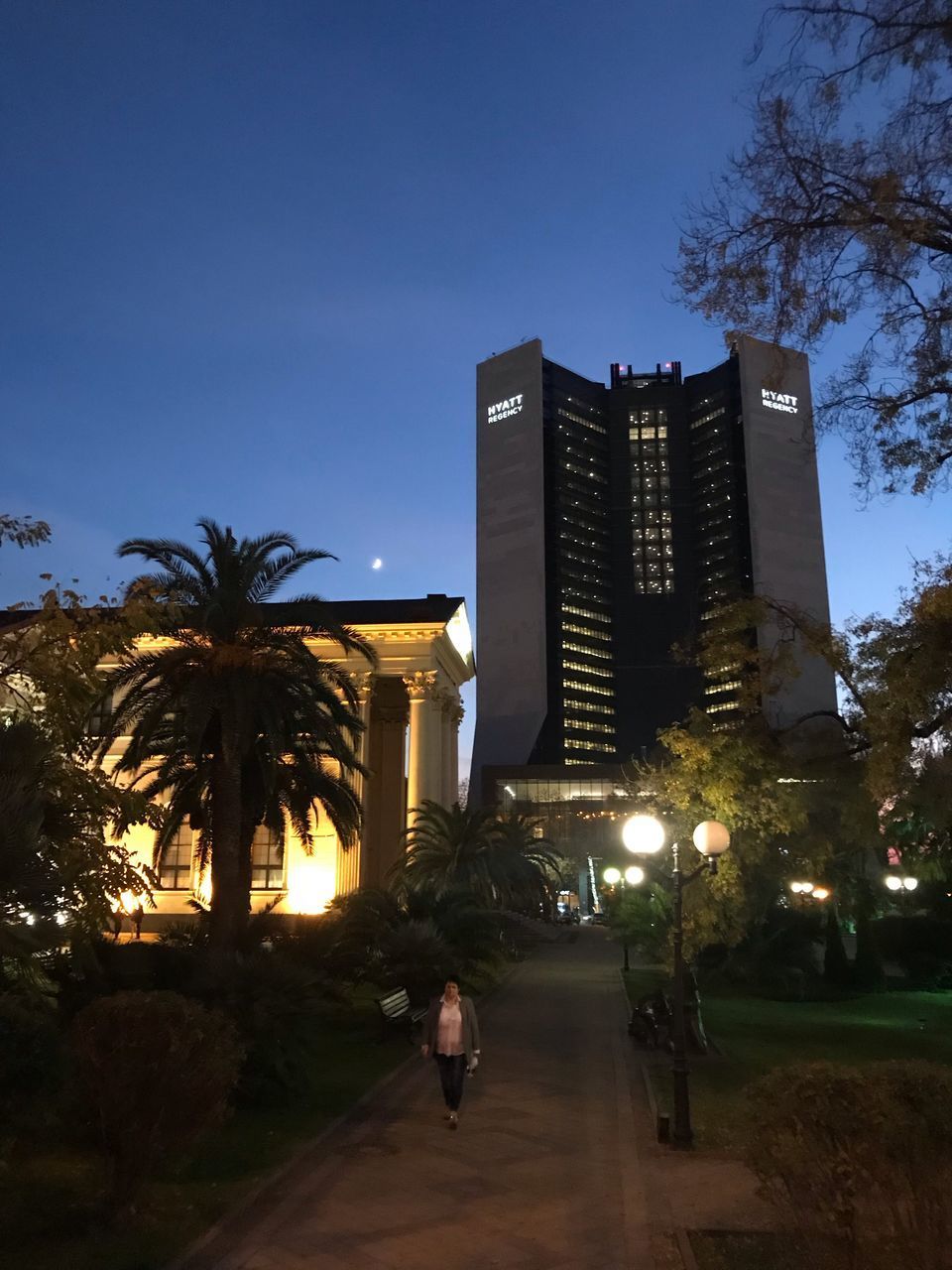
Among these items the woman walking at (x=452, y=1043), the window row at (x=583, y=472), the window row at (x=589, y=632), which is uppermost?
the window row at (x=583, y=472)

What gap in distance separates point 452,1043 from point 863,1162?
7049 mm

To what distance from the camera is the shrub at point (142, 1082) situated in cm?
714

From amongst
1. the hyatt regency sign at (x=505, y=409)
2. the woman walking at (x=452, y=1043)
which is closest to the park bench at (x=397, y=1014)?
the woman walking at (x=452, y=1043)

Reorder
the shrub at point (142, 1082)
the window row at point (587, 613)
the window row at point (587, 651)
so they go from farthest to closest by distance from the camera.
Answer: the window row at point (587, 613) → the window row at point (587, 651) → the shrub at point (142, 1082)

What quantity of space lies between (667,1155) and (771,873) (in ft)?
26.0

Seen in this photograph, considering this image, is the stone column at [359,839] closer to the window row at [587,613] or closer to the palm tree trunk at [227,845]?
the palm tree trunk at [227,845]

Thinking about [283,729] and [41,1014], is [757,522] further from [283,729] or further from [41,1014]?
[41,1014]

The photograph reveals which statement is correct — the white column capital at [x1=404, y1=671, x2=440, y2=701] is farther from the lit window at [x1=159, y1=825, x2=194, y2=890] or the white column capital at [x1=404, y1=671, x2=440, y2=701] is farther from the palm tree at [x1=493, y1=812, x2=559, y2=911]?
the lit window at [x1=159, y1=825, x2=194, y2=890]

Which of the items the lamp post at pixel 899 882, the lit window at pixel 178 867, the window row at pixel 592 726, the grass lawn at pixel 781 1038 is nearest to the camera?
the grass lawn at pixel 781 1038

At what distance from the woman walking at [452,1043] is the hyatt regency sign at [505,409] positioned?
144918mm

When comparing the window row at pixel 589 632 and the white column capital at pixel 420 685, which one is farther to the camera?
the window row at pixel 589 632

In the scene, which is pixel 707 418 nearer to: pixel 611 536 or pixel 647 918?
pixel 611 536

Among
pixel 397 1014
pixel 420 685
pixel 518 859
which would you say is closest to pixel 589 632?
pixel 420 685

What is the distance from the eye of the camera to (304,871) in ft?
126
